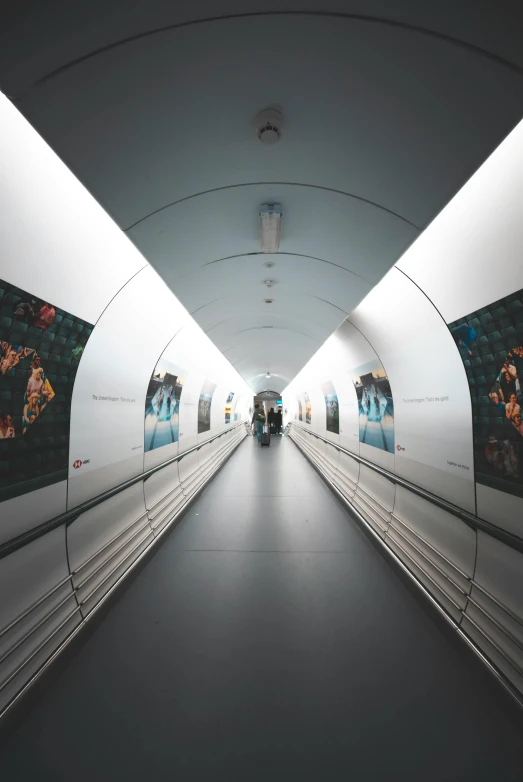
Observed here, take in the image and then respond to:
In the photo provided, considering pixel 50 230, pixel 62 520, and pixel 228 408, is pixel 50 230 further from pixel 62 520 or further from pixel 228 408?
pixel 228 408

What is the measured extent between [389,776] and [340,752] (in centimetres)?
28

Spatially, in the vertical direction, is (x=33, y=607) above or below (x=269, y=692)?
above

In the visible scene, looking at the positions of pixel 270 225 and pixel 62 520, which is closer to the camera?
pixel 270 225

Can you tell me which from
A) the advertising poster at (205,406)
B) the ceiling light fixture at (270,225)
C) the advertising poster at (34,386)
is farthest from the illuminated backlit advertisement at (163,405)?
the ceiling light fixture at (270,225)

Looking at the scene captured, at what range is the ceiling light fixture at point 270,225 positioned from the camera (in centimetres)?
237

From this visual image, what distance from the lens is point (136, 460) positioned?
4.60 metres

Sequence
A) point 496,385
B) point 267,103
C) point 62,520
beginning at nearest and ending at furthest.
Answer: point 267,103 < point 496,385 < point 62,520

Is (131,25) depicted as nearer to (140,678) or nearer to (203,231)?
(203,231)

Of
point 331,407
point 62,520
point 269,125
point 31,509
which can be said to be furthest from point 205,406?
point 269,125

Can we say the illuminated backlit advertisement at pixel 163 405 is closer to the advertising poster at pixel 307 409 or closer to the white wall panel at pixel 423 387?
the white wall panel at pixel 423 387

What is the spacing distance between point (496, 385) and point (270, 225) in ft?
7.79

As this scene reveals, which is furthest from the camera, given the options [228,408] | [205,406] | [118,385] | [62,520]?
[228,408]

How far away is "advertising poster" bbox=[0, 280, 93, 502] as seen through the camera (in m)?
2.21

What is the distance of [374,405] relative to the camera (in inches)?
220
